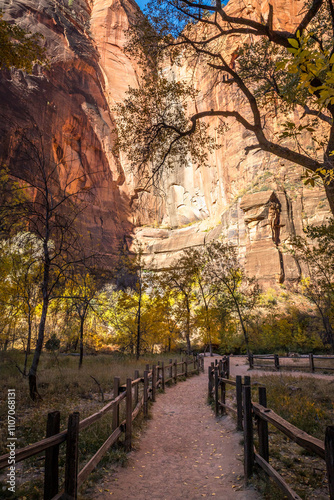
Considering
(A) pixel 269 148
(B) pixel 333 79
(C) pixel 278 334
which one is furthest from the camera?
(C) pixel 278 334

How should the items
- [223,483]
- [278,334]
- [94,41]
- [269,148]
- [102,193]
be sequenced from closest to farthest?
[223,483], [269,148], [278,334], [102,193], [94,41]

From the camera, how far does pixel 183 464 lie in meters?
5.31

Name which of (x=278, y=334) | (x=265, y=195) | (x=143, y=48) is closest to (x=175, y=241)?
(x=265, y=195)

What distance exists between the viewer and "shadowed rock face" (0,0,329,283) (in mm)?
47594

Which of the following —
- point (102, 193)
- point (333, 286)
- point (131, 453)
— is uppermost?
point (102, 193)

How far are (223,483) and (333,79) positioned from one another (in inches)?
213

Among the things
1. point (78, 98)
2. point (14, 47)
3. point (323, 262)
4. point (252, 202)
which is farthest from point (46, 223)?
point (78, 98)

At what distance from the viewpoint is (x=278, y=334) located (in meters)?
31.5

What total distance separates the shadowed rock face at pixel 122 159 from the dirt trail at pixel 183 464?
2944 cm

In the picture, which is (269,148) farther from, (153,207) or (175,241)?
(153,207)

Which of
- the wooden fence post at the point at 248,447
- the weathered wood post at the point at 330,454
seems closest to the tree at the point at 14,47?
the weathered wood post at the point at 330,454

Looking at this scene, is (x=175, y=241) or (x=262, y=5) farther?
(x=175, y=241)

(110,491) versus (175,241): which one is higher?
(175,241)

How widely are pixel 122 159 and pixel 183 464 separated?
246 ft
